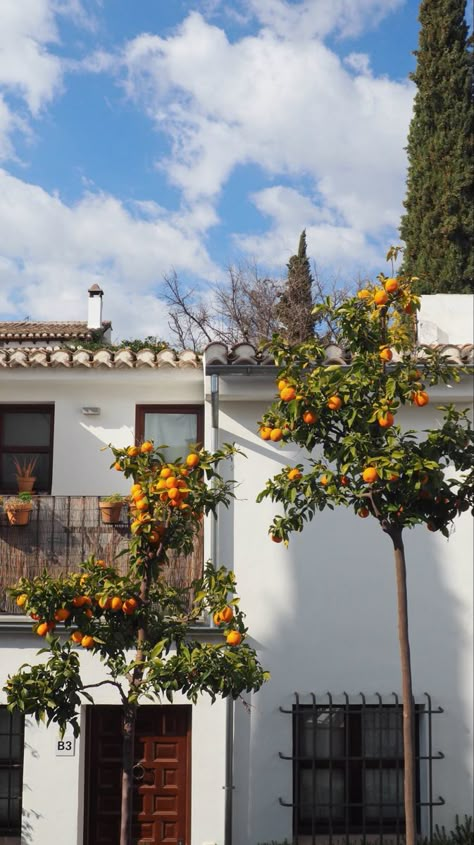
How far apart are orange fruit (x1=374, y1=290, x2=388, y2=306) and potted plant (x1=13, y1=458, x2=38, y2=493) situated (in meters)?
5.61

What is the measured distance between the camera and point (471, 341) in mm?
11094

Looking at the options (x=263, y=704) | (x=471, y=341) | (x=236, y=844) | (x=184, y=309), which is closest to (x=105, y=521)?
(x=263, y=704)

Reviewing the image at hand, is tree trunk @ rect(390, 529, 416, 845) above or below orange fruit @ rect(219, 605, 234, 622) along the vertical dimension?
below

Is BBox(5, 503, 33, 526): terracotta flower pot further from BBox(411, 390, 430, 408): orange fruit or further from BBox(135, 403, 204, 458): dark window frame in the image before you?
BBox(411, 390, 430, 408): orange fruit

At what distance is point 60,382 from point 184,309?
19871 mm

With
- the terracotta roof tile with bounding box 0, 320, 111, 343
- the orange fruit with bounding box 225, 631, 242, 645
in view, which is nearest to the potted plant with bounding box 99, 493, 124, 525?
the orange fruit with bounding box 225, 631, 242, 645

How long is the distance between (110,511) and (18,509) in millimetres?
1007

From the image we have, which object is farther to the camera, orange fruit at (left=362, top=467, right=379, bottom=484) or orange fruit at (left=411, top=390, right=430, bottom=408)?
orange fruit at (left=411, top=390, right=430, bottom=408)

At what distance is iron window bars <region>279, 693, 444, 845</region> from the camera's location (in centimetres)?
892

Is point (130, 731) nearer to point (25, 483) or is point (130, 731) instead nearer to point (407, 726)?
point (407, 726)

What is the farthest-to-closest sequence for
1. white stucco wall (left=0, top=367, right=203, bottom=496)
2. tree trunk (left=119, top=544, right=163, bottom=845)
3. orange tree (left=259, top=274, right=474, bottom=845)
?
white stucco wall (left=0, top=367, right=203, bottom=496) → tree trunk (left=119, top=544, right=163, bottom=845) → orange tree (left=259, top=274, right=474, bottom=845)

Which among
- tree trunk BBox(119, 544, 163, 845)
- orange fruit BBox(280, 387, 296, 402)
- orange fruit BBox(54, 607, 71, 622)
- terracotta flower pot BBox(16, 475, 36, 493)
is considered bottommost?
tree trunk BBox(119, 544, 163, 845)

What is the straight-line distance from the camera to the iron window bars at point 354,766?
892 centimetres

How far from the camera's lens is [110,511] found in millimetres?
9117
